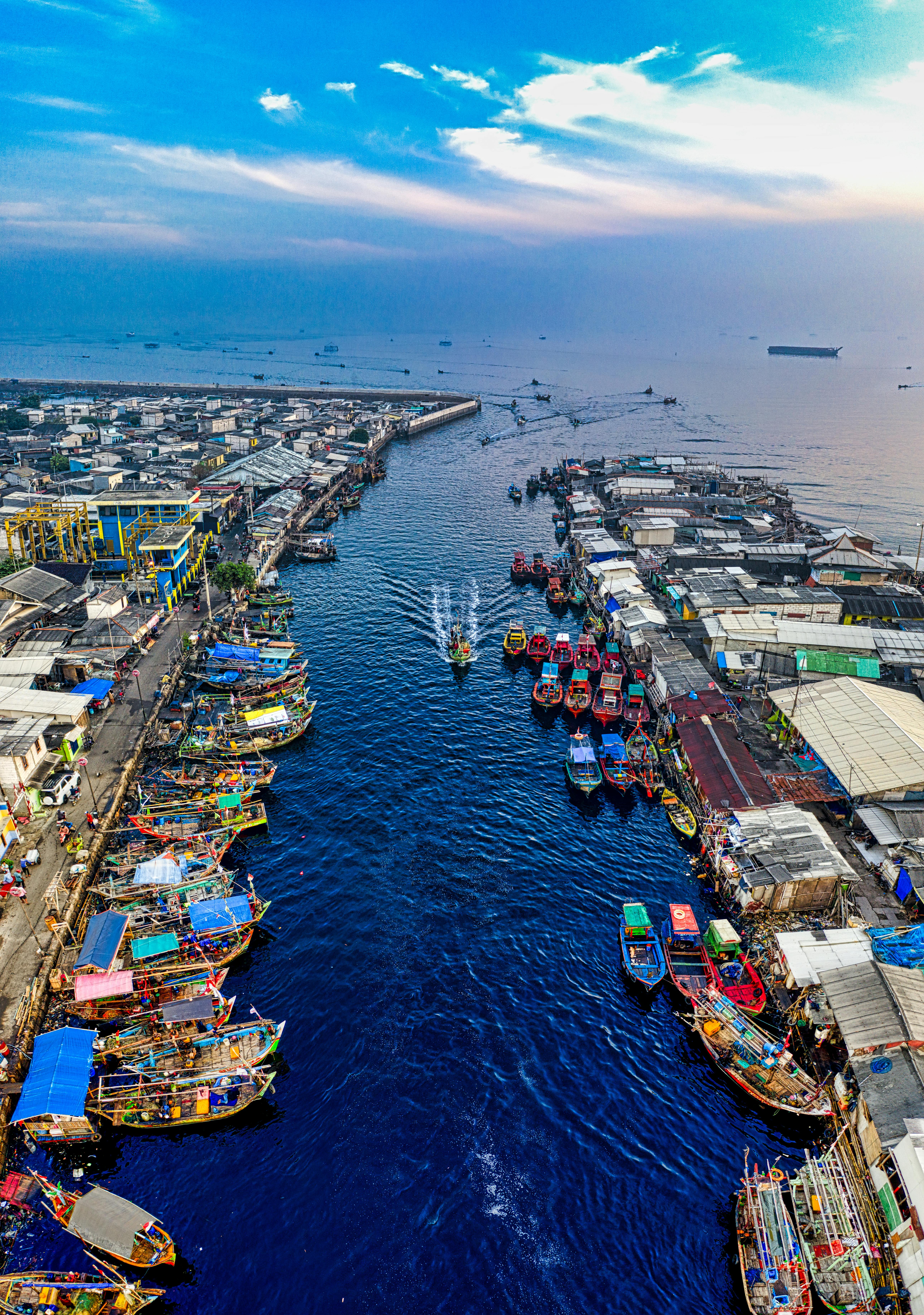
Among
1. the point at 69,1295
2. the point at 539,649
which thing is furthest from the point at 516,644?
the point at 69,1295

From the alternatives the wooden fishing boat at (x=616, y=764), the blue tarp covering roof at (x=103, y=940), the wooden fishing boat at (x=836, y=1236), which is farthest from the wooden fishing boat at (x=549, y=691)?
the wooden fishing boat at (x=836, y=1236)

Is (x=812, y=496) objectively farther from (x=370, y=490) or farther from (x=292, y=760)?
(x=292, y=760)

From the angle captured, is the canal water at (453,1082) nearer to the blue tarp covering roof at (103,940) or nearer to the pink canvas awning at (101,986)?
the pink canvas awning at (101,986)

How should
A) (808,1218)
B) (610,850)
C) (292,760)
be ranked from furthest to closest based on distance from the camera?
(292,760), (610,850), (808,1218)

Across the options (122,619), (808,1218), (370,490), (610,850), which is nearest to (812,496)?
(370,490)

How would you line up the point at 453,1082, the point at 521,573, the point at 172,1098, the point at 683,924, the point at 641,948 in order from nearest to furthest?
the point at 172,1098
the point at 453,1082
the point at 641,948
the point at 683,924
the point at 521,573

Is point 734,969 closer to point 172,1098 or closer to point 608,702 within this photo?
point 172,1098

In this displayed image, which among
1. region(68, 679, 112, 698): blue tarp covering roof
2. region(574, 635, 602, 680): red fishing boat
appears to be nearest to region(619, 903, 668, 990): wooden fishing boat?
region(574, 635, 602, 680): red fishing boat
